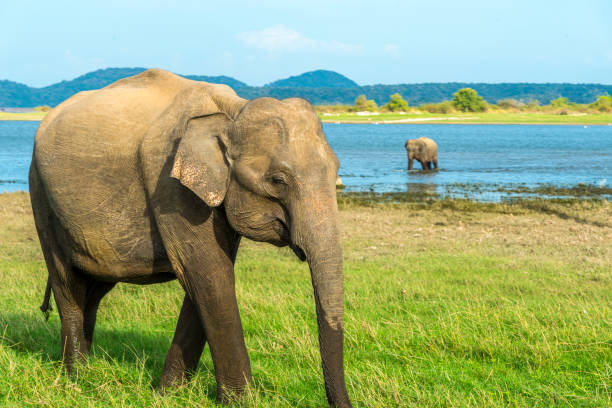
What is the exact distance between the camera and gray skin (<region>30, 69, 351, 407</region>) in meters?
3.58

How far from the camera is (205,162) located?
3.83m

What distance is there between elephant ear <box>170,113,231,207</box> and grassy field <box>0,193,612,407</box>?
144 cm

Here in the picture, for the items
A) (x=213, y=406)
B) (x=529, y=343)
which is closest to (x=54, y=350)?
(x=213, y=406)

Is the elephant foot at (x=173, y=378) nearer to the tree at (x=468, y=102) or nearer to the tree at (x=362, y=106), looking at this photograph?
the tree at (x=362, y=106)

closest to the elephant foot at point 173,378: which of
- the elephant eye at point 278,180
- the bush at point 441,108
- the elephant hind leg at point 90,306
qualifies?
the elephant hind leg at point 90,306

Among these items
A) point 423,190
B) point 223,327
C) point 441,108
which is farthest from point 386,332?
point 441,108

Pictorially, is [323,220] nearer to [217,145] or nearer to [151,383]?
[217,145]

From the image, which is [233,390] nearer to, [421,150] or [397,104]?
[421,150]

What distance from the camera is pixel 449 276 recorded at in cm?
976

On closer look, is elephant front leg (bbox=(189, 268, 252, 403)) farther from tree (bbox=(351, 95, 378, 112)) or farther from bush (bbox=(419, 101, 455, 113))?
bush (bbox=(419, 101, 455, 113))

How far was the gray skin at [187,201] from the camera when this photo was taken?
11.7 ft

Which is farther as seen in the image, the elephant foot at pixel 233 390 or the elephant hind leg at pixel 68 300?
the elephant hind leg at pixel 68 300

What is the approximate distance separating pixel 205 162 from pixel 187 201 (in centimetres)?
36

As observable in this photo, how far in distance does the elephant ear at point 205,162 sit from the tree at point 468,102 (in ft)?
615
